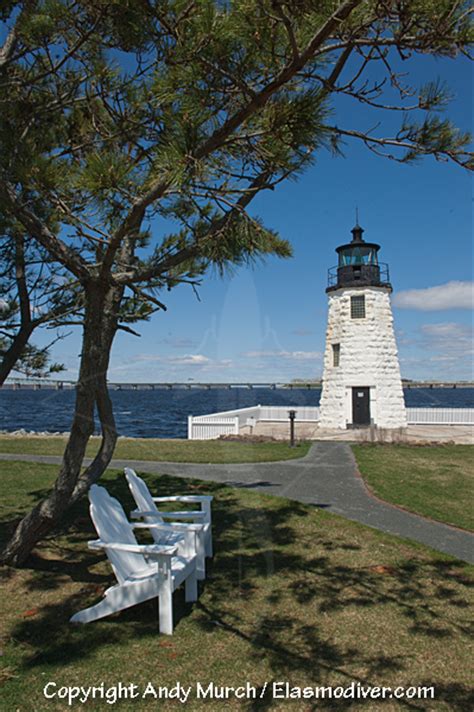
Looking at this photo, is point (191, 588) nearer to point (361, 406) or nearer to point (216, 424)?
point (216, 424)

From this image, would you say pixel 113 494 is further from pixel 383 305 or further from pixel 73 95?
pixel 383 305

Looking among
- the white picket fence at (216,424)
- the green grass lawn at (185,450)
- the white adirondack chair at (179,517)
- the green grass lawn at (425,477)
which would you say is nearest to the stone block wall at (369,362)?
the white picket fence at (216,424)

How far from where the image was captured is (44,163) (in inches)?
148

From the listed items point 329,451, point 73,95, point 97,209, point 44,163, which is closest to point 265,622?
point 97,209

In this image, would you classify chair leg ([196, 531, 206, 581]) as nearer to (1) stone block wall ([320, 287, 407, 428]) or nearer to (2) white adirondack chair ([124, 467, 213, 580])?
(2) white adirondack chair ([124, 467, 213, 580])

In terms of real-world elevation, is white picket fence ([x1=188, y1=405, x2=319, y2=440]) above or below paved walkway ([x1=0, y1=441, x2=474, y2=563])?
above

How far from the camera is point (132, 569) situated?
4.44 m

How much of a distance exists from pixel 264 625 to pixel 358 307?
61.1 ft

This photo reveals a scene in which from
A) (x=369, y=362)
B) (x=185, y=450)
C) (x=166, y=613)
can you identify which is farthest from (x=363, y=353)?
(x=166, y=613)

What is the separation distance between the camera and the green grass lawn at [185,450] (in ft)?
43.0

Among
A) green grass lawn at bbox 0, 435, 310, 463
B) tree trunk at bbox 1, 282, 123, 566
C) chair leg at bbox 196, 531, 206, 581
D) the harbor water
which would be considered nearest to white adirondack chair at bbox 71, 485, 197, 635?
chair leg at bbox 196, 531, 206, 581

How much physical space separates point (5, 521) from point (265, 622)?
13.4 ft

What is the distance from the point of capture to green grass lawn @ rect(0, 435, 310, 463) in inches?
516

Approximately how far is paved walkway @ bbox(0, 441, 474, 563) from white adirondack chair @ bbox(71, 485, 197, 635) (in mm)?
3332
